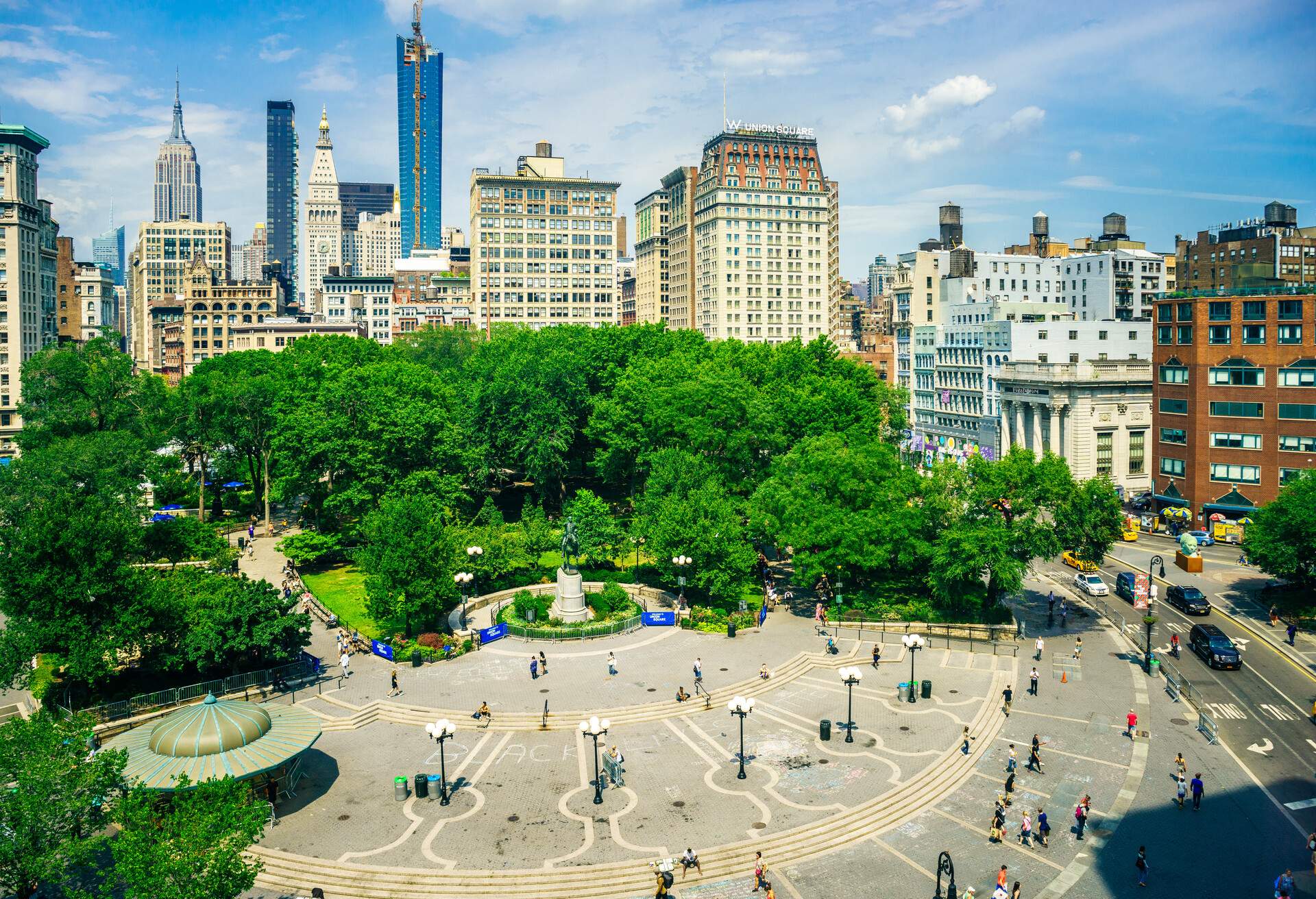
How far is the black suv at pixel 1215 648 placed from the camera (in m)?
49.8

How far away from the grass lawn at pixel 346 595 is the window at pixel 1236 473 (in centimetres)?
6930

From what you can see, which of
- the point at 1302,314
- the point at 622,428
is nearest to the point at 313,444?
the point at 622,428

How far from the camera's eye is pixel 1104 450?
94.1 metres

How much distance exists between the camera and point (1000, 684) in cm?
4738

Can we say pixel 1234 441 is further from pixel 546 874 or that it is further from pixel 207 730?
pixel 207 730

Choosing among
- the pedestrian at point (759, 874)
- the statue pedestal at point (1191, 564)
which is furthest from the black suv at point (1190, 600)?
the pedestrian at point (759, 874)

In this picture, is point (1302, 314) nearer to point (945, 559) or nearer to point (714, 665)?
point (945, 559)

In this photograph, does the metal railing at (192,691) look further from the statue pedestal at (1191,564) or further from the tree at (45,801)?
the statue pedestal at (1191,564)

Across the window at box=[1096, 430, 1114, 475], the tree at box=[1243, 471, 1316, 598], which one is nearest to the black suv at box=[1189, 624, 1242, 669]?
the tree at box=[1243, 471, 1316, 598]

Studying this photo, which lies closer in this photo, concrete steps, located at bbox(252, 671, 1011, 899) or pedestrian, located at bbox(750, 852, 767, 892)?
pedestrian, located at bbox(750, 852, 767, 892)

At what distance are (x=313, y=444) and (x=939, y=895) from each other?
55944 mm

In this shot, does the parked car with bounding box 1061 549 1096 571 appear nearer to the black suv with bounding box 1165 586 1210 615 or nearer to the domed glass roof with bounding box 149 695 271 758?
the black suv with bounding box 1165 586 1210 615

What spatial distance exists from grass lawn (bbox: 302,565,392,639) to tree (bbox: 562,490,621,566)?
14.6 meters

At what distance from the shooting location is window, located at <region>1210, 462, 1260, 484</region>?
79688 millimetres
